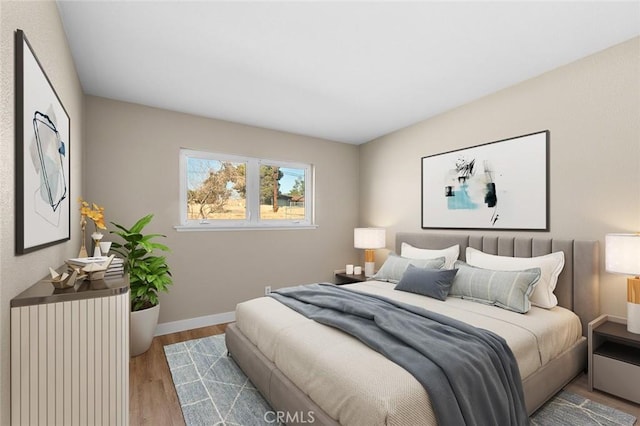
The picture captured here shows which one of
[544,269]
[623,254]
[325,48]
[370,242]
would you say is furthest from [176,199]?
[623,254]

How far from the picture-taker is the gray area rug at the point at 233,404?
192cm

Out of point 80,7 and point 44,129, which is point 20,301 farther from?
point 80,7

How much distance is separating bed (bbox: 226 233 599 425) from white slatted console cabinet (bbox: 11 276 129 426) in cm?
86

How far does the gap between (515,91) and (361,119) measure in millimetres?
1649

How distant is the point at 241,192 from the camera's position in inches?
160

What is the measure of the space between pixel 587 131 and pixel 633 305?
138cm

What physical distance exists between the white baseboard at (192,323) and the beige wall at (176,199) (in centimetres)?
5

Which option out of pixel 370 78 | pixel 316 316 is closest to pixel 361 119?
pixel 370 78

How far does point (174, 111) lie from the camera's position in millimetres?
3572

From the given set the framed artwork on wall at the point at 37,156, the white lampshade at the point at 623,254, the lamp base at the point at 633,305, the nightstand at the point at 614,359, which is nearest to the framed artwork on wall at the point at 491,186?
the white lampshade at the point at 623,254

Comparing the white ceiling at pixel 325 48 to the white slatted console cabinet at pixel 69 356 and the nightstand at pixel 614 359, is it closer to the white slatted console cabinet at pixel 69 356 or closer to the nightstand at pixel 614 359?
the white slatted console cabinet at pixel 69 356

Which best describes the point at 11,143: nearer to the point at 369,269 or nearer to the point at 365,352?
the point at 365,352

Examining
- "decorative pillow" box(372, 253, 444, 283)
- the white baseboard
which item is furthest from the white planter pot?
"decorative pillow" box(372, 253, 444, 283)

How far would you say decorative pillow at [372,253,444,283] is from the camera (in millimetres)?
3188
